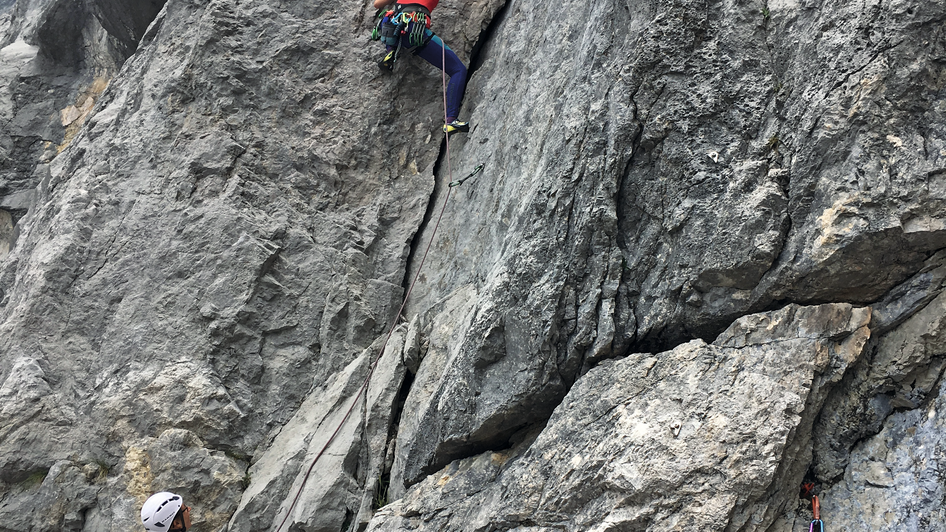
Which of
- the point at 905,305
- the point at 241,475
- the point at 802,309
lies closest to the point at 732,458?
the point at 802,309

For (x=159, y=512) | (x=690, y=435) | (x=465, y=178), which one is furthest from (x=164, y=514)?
(x=465, y=178)

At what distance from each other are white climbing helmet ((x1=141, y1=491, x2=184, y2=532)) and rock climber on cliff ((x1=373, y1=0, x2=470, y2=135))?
4006mm

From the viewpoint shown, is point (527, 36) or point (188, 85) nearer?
point (527, 36)

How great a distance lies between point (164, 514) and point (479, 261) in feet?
9.48

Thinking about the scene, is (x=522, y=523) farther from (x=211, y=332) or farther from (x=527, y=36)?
(x=527, y=36)

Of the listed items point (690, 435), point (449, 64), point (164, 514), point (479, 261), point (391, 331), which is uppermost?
point (449, 64)

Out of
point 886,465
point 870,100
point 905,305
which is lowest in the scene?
point 886,465

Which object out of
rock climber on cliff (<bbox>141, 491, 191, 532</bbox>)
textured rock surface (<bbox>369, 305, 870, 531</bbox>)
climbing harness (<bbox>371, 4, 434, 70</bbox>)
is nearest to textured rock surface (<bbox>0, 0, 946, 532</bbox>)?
textured rock surface (<bbox>369, 305, 870, 531</bbox>)

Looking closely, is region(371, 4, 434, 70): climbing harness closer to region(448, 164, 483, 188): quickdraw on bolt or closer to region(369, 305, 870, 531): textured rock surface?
region(448, 164, 483, 188): quickdraw on bolt

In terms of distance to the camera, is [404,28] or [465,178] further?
[404,28]

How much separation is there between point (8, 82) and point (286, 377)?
8.56 m

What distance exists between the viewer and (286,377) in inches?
225

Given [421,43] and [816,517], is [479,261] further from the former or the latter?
[816,517]

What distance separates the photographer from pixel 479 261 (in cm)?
528
